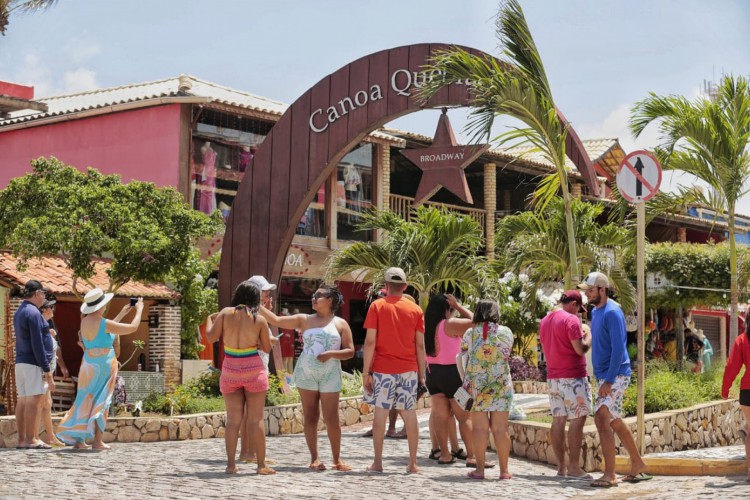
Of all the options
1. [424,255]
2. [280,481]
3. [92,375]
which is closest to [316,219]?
[424,255]

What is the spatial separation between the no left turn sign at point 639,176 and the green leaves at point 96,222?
764 cm

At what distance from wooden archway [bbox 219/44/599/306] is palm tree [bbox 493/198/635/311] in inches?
109

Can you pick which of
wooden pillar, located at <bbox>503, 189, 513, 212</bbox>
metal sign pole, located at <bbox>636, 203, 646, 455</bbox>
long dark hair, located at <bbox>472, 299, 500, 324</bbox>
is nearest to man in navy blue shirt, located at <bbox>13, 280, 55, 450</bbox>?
long dark hair, located at <bbox>472, 299, 500, 324</bbox>

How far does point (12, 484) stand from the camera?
7.64 metres

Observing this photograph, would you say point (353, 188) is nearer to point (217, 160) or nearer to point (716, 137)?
point (217, 160)

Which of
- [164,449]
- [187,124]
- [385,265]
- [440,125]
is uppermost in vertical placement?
[187,124]

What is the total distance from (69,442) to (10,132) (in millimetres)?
15462

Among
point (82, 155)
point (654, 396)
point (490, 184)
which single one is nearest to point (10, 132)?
point (82, 155)

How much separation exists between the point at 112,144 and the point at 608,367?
16.2m

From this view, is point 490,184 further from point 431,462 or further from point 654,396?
point 431,462

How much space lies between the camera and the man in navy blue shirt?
1012 cm

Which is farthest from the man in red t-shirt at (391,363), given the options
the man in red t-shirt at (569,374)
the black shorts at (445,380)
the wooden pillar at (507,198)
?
the wooden pillar at (507,198)

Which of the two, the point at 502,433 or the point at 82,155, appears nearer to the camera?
the point at 502,433

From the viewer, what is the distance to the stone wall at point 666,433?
9742mm
